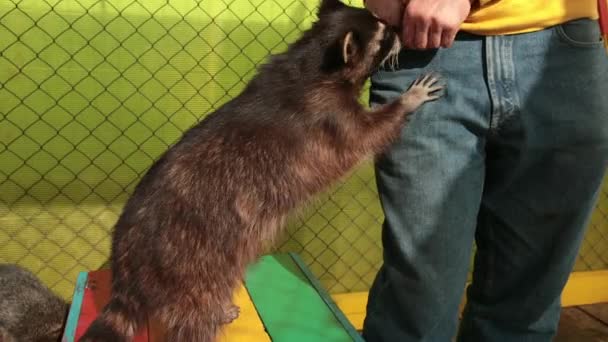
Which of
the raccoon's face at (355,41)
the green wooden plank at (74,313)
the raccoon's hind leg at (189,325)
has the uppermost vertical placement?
the raccoon's face at (355,41)

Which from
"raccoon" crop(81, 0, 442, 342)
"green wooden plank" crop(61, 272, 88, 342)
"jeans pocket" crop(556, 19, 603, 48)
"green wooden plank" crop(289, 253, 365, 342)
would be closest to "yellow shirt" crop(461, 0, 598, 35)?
"jeans pocket" crop(556, 19, 603, 48)

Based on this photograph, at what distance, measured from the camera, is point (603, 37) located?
1.78 m

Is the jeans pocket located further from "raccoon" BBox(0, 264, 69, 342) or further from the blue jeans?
"raccoon" BBox(0, 264, 69, 342)

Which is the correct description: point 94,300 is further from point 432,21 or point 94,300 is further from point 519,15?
point 519,15

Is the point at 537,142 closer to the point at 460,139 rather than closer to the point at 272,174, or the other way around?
the point at 460,139

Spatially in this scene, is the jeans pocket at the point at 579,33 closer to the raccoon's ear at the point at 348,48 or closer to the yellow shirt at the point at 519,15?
the yellow shirt at the point at 519,15

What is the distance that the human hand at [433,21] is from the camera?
159 centimetres

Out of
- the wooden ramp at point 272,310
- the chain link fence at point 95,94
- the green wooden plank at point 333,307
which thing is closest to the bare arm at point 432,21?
the green wooden plank at point 333,307

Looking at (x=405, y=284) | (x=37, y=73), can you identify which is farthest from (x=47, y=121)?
(x=405, y=284)

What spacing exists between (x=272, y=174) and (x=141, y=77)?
2020 mm

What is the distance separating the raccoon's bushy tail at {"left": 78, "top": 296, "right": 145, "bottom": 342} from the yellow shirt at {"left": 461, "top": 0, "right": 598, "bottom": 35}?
1.68m

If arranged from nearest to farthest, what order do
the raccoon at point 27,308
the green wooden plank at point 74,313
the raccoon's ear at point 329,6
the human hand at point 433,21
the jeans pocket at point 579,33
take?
the human hand at point 433,21, the jeans pocket at point 579,33, the raccoon's ear at point 329,6, the green wooden plank at point 74,313, the raccoon at point 27,308

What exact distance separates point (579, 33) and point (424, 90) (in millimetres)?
525

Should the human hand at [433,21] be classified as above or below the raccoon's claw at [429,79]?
above
